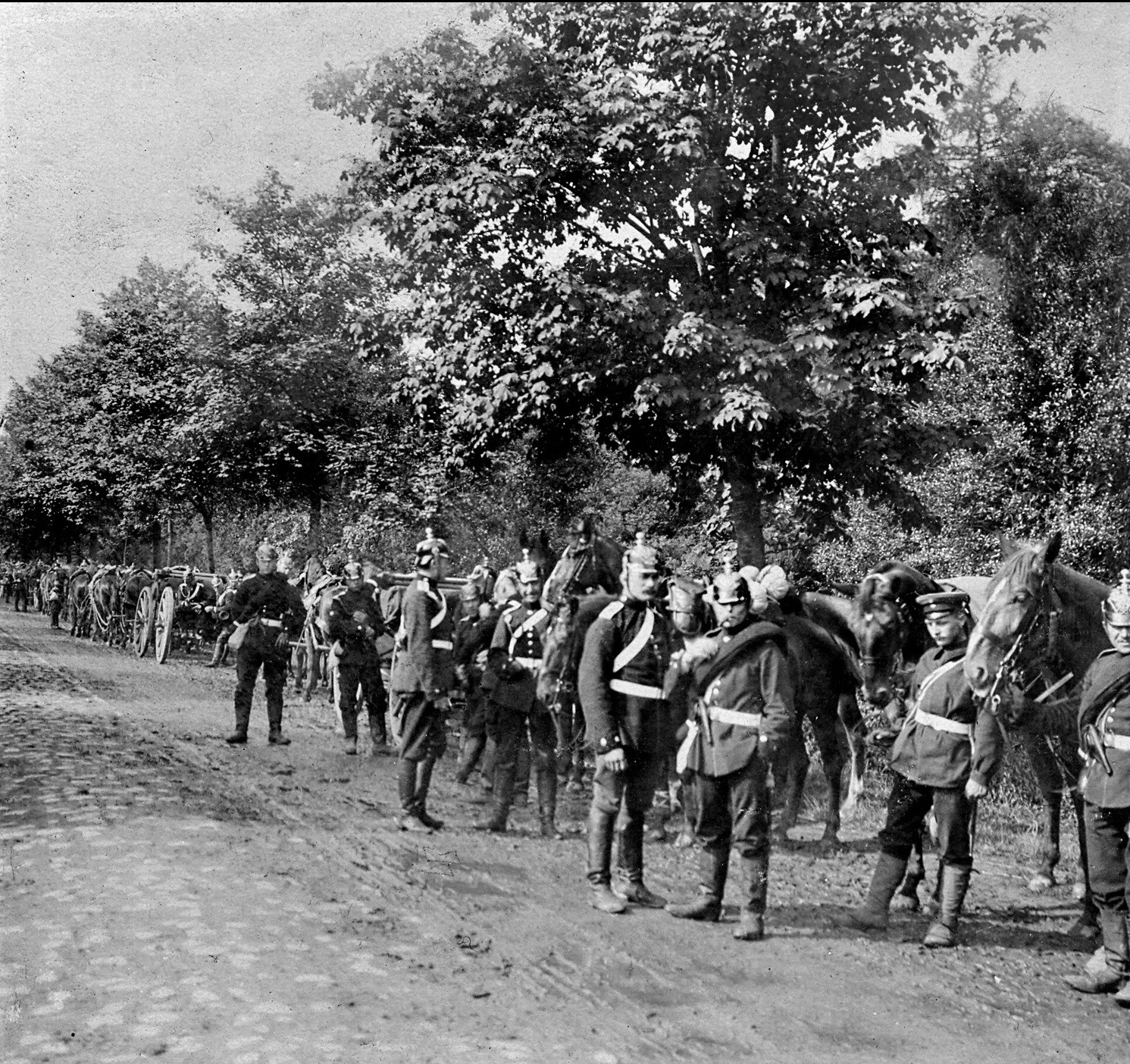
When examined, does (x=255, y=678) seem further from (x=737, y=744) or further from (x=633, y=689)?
(x=737, y=744)

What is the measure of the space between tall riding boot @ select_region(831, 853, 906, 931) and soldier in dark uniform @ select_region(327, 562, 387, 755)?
267 inches

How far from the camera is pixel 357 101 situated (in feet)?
40.9

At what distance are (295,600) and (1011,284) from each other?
968 cm

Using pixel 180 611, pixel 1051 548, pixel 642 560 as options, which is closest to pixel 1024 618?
pixel 1051 548

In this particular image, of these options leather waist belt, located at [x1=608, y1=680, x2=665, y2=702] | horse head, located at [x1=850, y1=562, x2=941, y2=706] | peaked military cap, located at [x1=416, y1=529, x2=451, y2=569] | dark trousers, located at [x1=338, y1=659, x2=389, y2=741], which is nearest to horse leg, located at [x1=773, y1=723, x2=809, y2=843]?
horse head, located at [x1=850, y1=562, x2=941, y2=706]

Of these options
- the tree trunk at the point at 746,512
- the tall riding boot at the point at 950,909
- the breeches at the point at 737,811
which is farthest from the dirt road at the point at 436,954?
the tree trunk at the point at 746,512

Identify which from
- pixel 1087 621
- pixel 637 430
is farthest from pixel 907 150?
pixel 1087 621

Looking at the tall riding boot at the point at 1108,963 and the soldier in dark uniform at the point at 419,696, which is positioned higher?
the soldier in dark uniform at the point at 419,696

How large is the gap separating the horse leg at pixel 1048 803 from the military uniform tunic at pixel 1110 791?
1.81 meters

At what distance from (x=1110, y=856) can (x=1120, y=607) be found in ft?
4.00

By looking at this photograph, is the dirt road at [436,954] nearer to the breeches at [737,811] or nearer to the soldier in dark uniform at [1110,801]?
the soldier in dark uniform at [1110,801]

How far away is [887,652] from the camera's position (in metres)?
7.93

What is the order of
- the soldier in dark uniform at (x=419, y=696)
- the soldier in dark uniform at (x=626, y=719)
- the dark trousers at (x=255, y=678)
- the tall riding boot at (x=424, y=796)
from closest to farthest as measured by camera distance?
1. the soldier in dark uniform at (x=626, y=719)
2. the soldier in dark uniform at (x=419, y=696)
3. the tall riding boot at (x=424, y=796)
4. the dark trousers at (x=255, y=678)

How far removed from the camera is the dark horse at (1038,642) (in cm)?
593
